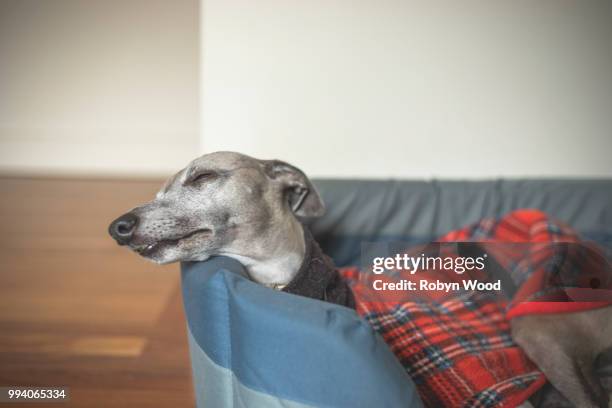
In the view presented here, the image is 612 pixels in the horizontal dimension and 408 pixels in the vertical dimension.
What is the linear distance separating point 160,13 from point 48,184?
1.43 metres

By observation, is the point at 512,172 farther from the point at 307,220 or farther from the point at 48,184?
the point at 48,184

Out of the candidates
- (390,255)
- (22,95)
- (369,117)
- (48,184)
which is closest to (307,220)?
(369,117)

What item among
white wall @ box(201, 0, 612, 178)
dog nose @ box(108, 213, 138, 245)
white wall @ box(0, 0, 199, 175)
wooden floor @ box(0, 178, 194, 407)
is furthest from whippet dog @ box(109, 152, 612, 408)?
white wall @ box(0, 0, 199, 175)

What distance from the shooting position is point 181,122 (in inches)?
166

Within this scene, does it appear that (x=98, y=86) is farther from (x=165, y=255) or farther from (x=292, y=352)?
(x=292, y=352)

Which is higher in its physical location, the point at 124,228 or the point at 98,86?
the point at 124,228

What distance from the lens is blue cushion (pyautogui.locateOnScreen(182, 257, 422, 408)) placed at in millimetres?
924

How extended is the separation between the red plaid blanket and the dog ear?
232 millimetres

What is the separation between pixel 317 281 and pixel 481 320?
442 mm

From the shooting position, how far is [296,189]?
1.48 metres

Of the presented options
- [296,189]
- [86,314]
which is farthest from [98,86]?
[296,189]

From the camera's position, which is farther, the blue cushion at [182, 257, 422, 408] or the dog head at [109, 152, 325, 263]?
the dog head at [109, 152, 325, 263]

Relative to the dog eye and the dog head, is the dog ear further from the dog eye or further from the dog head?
the dog eye

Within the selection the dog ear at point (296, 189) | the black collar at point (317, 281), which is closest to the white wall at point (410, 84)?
the dog ear at point (296, 189)
